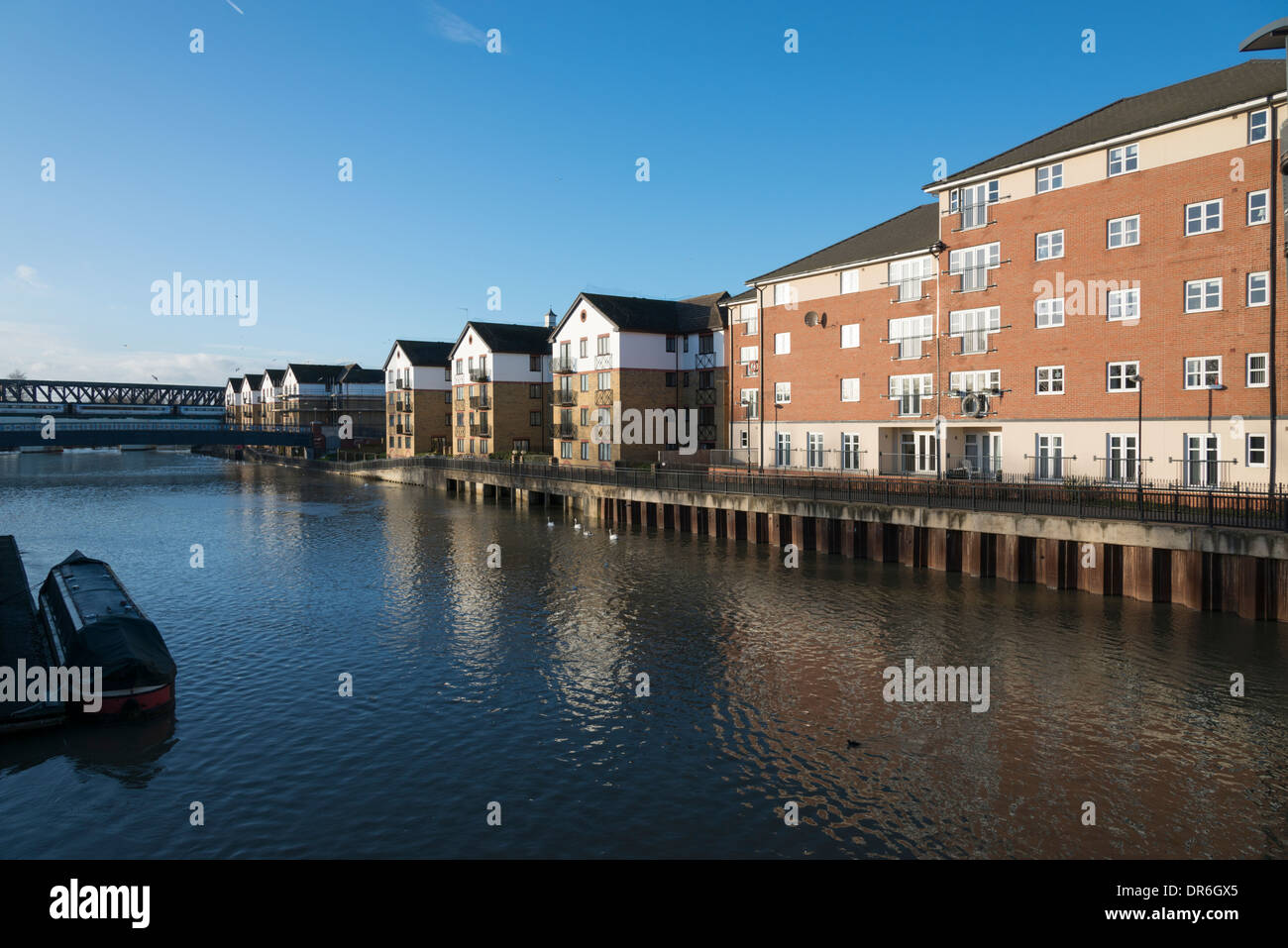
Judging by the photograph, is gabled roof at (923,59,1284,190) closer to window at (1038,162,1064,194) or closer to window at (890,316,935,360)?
window at (1038,162,1064,194)

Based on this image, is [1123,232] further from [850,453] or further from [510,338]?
[510,338]

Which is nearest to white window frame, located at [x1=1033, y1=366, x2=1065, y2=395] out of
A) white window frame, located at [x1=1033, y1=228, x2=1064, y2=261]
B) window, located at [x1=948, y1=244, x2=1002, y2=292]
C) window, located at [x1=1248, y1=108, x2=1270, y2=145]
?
white window frame, located at [x1=1033, y1=228, x2=1064, y2=261]

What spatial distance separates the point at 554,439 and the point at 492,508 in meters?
10.4

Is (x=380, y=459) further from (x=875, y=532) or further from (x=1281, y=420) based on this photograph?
(x=1281, y=420)

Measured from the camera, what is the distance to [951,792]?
14898 millimetres

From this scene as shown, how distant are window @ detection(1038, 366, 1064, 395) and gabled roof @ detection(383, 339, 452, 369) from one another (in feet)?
246

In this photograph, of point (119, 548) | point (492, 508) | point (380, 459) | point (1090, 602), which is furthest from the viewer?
point (380, 459)

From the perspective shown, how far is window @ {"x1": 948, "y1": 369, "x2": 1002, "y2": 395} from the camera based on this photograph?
133ft

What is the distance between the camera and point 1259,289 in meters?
30.4

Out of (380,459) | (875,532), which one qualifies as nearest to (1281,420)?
(875,532)

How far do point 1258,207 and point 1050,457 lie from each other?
12699mm

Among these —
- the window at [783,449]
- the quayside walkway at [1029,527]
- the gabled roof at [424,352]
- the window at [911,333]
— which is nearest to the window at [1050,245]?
the window at [911,333]

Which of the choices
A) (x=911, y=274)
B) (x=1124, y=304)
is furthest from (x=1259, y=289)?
(x=911, y=274)
